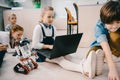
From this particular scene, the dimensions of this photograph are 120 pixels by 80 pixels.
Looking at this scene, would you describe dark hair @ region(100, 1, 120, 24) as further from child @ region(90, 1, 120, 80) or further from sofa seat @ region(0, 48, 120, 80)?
sofa seat @ region(0, 48, 120, 80)

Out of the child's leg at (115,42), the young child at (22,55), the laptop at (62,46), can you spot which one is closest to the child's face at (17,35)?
the young child at (22,55)

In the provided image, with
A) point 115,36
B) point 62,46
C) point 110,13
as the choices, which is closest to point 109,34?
point 115,36

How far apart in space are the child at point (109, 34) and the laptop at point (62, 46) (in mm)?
202

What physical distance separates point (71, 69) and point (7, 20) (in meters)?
2.18

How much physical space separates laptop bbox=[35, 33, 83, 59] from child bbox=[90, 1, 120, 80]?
0.20 metres

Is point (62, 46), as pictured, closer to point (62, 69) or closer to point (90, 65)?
point (62, 69)

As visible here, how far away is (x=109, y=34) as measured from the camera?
1.20 m

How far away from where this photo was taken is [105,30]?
1199 millimetres

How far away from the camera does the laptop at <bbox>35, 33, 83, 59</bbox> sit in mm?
1264

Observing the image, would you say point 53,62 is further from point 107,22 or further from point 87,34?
point 87,34

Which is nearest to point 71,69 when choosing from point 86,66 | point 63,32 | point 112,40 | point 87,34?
point 86,66

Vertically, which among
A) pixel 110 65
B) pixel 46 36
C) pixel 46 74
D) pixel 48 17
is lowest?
pixel 46 74

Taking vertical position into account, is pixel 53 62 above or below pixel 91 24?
below

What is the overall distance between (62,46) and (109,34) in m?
0.36
